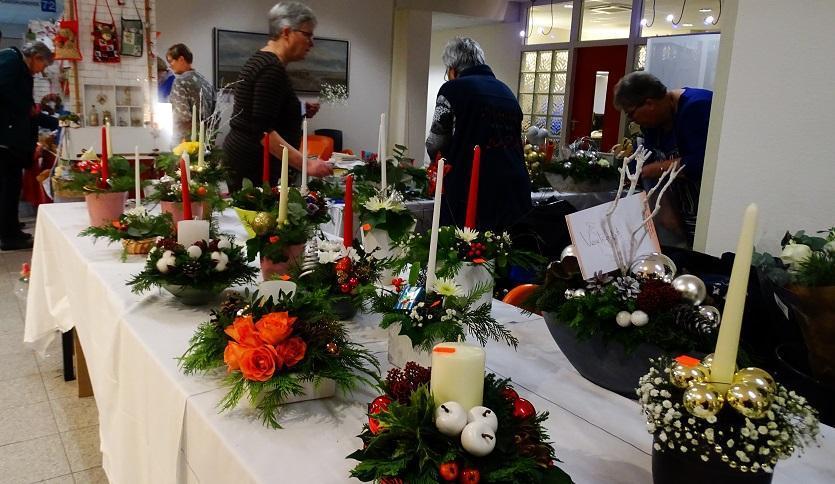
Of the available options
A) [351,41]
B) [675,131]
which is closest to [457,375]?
[675,131]

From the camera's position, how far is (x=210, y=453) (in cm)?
87

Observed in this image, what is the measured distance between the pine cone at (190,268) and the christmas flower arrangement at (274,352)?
0.29m

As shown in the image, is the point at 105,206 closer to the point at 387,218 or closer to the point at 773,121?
the point at 387,218

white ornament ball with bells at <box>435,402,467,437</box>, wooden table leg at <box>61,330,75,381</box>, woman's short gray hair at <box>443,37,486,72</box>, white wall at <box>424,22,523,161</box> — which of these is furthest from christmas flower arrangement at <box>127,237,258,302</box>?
white wall at <box>424,22,523,161</box>

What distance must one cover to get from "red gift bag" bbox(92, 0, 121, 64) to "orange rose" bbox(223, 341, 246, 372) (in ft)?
15.0

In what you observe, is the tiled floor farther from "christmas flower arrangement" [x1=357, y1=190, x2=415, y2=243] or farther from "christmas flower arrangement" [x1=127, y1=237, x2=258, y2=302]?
"christmas flower arrangement" [x1=357, y1=190, x2=415, y2=243]

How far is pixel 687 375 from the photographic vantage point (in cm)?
65

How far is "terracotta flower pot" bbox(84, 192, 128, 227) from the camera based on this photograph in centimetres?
193

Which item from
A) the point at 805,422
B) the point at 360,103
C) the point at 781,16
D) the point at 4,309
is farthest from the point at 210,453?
the point at 360,103

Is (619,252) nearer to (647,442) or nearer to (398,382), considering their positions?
(647,442)

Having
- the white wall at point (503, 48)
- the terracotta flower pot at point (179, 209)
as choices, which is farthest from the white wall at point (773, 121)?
the white wall at point (503, 48)

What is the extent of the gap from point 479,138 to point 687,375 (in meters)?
1.98

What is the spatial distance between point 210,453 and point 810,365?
0.82 metres

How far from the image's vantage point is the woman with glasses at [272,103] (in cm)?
218
